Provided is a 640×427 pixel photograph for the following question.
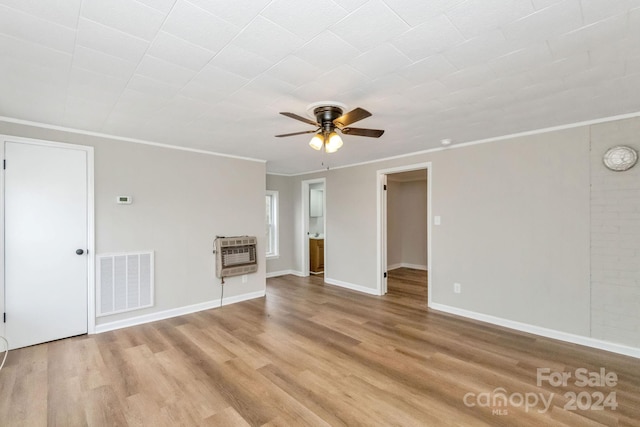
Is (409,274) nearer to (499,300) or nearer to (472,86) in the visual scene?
(499,300)

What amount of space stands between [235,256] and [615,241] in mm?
4747

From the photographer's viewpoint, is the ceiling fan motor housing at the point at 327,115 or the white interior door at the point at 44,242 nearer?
the ceiling fan motor housing at the point at 327,115

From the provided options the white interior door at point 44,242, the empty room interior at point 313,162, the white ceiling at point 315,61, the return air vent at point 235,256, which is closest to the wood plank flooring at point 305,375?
the empty room interior at point 313,162

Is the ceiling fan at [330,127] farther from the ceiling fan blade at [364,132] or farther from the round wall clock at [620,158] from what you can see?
the round wall clock at [620,158]

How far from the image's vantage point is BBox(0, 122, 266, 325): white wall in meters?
3.56

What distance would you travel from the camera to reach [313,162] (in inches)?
208

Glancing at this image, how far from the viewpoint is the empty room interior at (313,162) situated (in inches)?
64.3

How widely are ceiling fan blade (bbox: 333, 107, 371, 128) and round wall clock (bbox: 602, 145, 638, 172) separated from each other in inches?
107

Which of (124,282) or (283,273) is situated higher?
(124,282)

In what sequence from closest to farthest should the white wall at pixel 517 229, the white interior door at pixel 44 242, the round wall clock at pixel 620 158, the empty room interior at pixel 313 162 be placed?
the empty room interior at pixel 313 162 < the round wall clock at pixel 620 158 < the white interior door at pixel 44 242 < the white wall at pixel 517 229

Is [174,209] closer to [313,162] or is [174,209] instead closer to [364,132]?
[313,162]

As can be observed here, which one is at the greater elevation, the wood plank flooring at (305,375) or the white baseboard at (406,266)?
the white baseboard at (406,266)

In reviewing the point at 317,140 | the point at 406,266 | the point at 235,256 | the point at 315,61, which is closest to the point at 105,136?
the point at 235,256

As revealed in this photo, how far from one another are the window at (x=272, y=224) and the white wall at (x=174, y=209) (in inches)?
58.7
